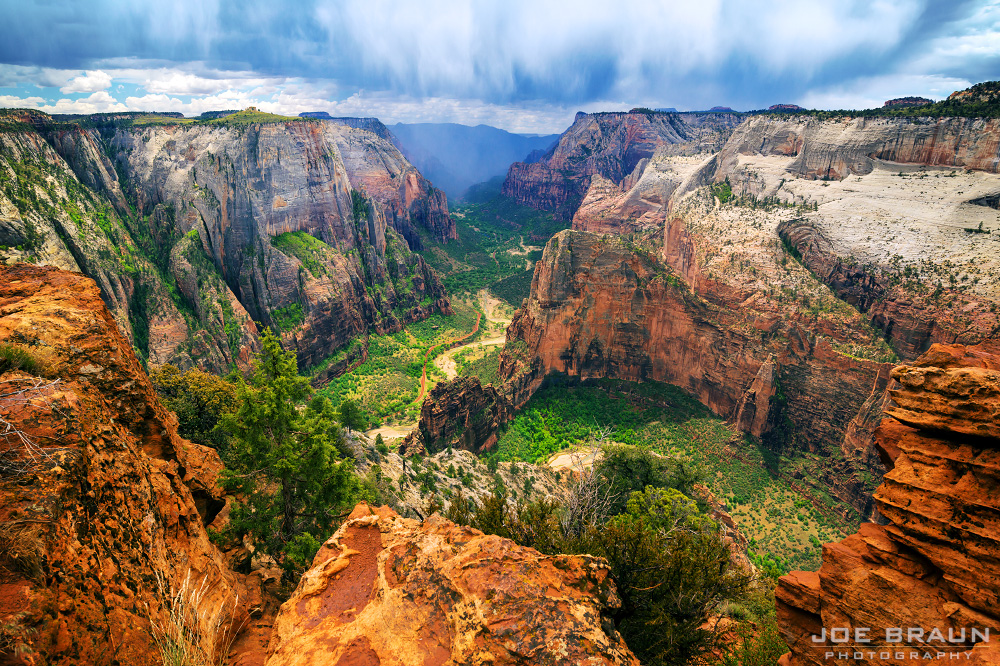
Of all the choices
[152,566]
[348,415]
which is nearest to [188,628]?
[152,566]

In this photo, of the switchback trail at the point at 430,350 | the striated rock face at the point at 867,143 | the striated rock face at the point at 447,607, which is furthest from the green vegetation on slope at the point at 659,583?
the striated rock face at the point at 867,143

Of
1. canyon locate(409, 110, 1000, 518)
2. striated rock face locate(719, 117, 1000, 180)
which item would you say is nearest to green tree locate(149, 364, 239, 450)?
canyon locate(409, 110, 1000, 518)

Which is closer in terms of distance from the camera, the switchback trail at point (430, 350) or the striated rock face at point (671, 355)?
the striated rock face at point (671, 355)

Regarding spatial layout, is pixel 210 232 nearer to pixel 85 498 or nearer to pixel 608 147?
pixel 85 498

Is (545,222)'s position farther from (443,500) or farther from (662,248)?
Answer: (443,500)

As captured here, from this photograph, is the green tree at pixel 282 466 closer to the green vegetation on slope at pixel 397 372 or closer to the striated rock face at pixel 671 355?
the striated rock face at pixel 671 355

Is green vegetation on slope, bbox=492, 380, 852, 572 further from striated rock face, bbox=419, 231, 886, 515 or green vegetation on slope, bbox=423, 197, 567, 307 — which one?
green vegetation on slope, bbox=423, 197, 567, 307

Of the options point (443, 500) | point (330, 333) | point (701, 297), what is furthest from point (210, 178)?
point (701, 297)
